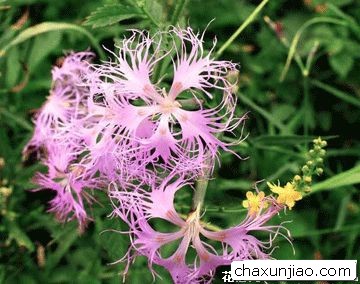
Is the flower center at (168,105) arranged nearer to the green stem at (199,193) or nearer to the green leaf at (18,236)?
the green stem at (199,193)

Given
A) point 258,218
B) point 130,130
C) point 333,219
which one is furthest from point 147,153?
point 333,219

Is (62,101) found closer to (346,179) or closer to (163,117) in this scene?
(163,117)

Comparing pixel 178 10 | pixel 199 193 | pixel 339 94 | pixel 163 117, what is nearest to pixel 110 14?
pixel 178 10

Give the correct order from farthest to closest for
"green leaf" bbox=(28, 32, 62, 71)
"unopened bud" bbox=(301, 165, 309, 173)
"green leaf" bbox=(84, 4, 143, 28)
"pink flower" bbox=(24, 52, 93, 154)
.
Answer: "green leaf" bbox=(28, 32, 62, 71)
"pink flower" bbox=(24, 52, 93, 154)
"green leaf" bbox=(84, 4, 143, 28)
"unopened bud" bbox=(301, 165, 309, 173)

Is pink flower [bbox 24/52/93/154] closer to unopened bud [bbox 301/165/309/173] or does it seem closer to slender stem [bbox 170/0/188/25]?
slender stem [bbox 170/0/188/25]

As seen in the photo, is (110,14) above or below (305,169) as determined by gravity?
above

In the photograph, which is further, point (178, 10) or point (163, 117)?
point (178, 10)

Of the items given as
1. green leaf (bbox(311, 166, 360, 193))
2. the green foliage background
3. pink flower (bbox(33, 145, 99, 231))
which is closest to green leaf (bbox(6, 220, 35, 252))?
the green foliage background
